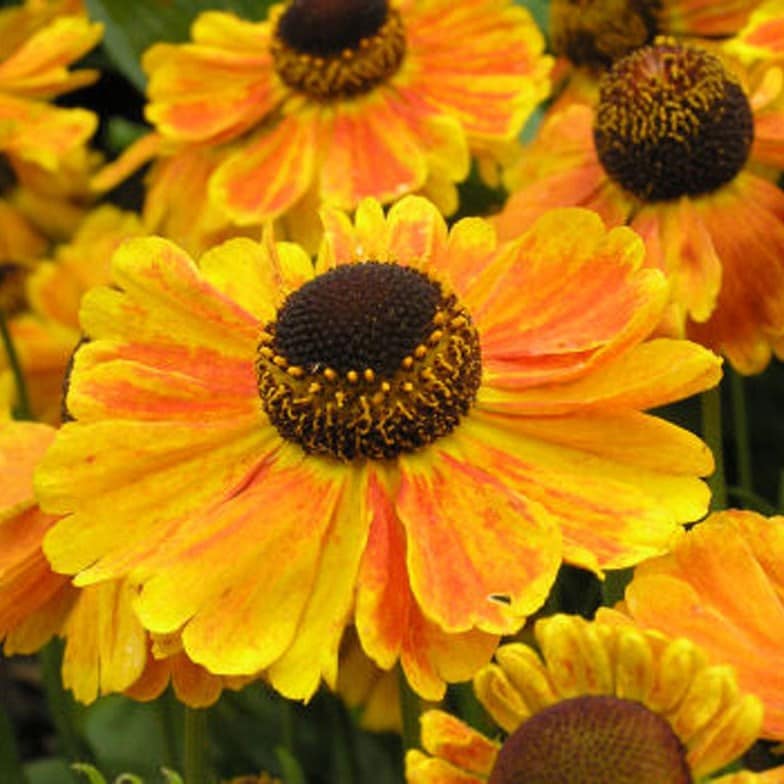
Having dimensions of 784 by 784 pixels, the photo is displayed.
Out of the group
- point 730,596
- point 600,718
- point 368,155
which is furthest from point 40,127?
point 600,718

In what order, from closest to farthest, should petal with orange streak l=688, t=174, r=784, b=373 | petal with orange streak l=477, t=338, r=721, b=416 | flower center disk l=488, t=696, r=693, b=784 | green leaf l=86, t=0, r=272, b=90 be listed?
flower center disk l=488, t=696, r=693, b=784, petal with orange streak l=477, t=338, r=721, b=416, petal with orange streak l=688, t=174, r=784, b=373, green leaf l=86, t=0, r=272, b=90

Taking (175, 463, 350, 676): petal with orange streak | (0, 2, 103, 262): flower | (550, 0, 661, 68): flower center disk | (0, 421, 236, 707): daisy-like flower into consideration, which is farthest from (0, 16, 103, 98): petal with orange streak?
(175, 463, 350, 676): petal with orange streak

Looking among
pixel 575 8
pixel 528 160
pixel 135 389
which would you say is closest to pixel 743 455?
pixel 528 160

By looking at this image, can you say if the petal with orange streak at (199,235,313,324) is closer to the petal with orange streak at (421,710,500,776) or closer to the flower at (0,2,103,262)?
the petal with orange streak at (421,710,500,776)

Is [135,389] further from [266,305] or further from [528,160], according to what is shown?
[528,160]

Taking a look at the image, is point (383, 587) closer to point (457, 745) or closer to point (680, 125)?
point (457, 745)

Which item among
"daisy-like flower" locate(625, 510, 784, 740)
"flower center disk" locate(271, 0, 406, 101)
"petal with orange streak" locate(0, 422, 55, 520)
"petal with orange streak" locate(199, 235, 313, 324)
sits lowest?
"flower center disk" locate(271, 0, 406, 101)

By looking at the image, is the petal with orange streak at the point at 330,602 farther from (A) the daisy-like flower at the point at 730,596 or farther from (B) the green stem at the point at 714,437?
(B) the green stem at the point at 714,437
